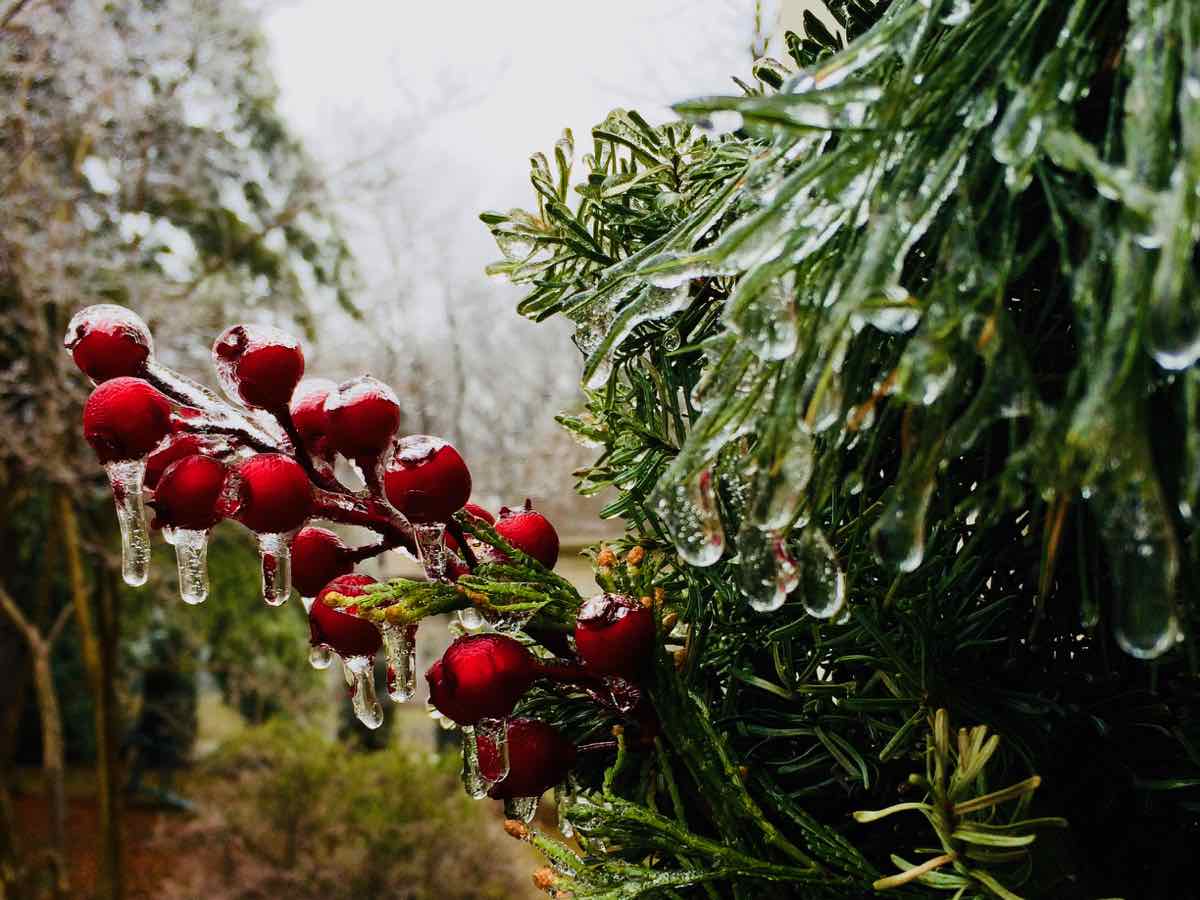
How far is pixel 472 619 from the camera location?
1.15 ft

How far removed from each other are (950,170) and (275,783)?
11.6ft

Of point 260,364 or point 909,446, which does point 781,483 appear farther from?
point 260,364

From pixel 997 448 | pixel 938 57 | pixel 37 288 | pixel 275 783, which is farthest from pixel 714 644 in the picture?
pixel 37 288

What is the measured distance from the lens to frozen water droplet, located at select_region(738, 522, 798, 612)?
263 millimetres

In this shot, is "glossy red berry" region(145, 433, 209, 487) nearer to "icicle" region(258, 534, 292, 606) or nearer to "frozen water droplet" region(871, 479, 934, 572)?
"icicle" region(258, 534, 292, 606)

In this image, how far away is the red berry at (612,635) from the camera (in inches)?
12.4

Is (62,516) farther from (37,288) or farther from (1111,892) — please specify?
(1111,892)

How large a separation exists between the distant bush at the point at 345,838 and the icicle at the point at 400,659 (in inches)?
122

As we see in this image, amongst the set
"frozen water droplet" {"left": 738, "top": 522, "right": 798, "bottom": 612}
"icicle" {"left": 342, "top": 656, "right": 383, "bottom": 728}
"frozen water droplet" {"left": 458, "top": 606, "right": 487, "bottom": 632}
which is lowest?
"frozen water droplet" {"left": 738, "top": 522, "right": 798, "bottom": 612}

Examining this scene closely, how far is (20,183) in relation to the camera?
3.37 metres

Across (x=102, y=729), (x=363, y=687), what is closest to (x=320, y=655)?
(x=363, y=687)

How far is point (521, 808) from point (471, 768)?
1.1 inches

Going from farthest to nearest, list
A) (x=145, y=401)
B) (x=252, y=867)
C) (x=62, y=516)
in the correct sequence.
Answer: (x=62, y=516) < (x=252, y=867) < (x=145, y=401)

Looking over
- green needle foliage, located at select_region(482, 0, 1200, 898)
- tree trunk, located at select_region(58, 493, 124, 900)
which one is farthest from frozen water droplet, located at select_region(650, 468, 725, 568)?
tree trunk, located at select_region(58, 493, 124, 900)
